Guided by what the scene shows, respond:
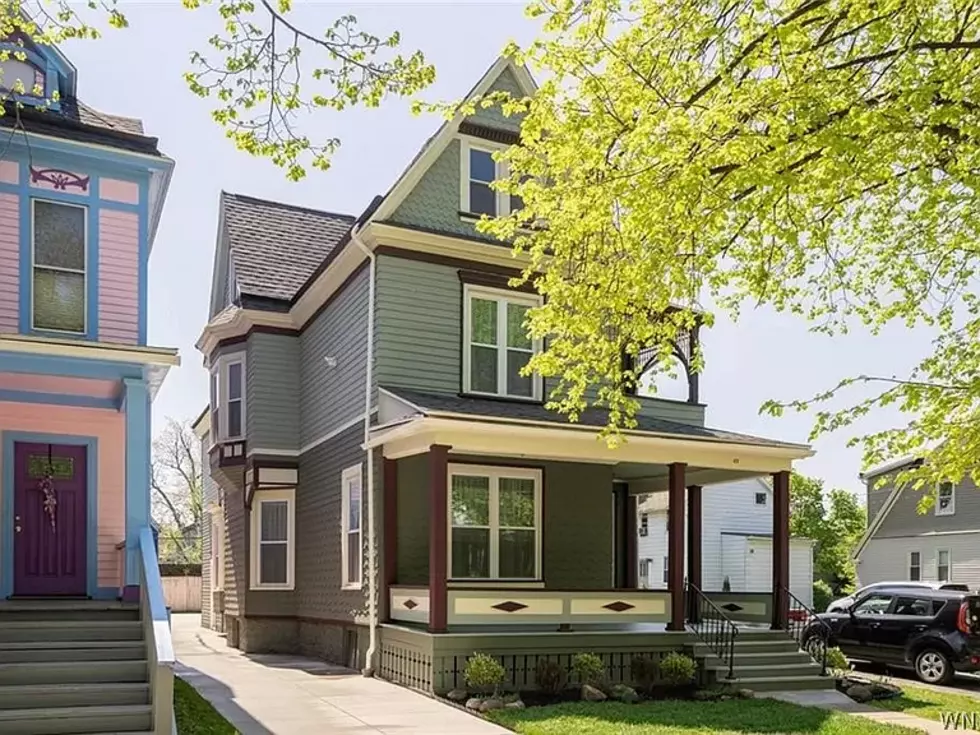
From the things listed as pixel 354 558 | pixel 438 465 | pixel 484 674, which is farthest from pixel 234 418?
pixel 484 674

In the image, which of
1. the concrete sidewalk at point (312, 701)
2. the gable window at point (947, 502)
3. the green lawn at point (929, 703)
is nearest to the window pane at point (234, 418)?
the concrete sidewalk at point (312, 701)

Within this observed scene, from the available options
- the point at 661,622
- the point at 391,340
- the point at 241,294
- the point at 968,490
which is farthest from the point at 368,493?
the point at 968,490

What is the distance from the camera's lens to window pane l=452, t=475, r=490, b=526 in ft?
48.0

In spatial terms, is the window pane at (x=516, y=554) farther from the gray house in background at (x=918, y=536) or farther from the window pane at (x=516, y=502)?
the gray house in background at (x=918, y=536)

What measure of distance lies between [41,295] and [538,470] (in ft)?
25.3

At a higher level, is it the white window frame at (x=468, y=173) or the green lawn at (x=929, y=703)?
the white window frame at (x=468, y=173)

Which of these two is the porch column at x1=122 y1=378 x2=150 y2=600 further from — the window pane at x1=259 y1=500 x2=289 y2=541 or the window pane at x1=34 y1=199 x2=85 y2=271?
the window pane at x1=259 y1=500 x2=289 y2=541

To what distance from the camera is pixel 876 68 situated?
29.7 feet

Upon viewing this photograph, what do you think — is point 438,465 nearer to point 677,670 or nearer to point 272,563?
point 677,670

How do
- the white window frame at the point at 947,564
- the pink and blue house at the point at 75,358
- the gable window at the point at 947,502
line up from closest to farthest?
the pink and blue house at the point at 75,358 → the white window frame at the point at 947,564 → the gable window at the point at 947,502

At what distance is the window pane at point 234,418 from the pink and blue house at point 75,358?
6.66 m

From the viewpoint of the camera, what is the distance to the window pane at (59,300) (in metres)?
11.5

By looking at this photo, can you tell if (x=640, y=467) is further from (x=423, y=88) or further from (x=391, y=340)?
(x=423, y=88)

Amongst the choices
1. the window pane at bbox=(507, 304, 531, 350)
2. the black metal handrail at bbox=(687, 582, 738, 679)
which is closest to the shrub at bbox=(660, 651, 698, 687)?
the black metal handrail at bbox=(687, 582, 738, 679)
